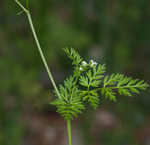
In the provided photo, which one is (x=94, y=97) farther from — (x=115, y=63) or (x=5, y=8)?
(x=115, y=63)

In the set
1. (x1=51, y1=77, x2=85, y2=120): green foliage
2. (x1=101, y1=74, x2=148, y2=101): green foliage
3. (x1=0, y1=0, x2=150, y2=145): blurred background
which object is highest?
(x1=0, y1=0, x2=150, y2=145): blurred background

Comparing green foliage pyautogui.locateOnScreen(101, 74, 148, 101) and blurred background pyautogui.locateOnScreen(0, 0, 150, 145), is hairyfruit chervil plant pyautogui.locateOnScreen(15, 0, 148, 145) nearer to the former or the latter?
green foliage pyautogui.locateOnScreen(101, 74, 148, 101)

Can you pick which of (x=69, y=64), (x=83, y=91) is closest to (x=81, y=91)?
(x=83, y=91)

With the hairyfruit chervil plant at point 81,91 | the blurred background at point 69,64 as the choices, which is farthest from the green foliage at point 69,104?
the blurred background at point 69,64

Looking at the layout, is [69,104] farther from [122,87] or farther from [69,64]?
[69,64]

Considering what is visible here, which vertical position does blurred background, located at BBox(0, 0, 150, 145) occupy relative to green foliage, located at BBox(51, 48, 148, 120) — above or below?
above

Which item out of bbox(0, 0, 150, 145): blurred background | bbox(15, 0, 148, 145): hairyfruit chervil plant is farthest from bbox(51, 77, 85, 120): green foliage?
bbox(0, 0, 150, 145): blurred background

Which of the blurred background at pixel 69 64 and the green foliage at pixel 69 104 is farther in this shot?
the blurred background at pixel 69 64

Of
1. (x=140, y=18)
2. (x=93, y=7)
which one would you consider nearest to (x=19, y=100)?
(x=93, y=7)

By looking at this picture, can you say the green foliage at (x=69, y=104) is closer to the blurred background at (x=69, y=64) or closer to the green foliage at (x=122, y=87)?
the green foliage at (x=122, y=87)
